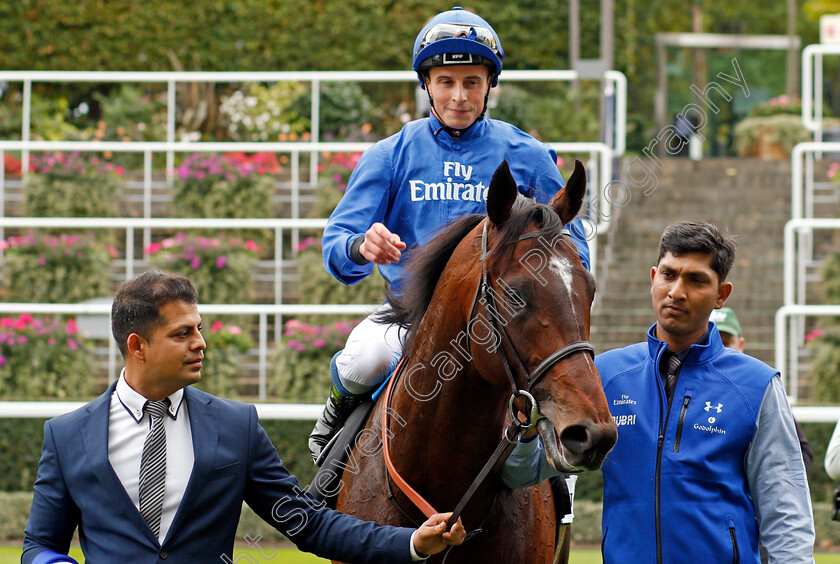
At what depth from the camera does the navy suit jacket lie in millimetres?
2289

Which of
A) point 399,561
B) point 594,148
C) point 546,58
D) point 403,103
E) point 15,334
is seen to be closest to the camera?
point 399,561

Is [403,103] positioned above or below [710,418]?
above

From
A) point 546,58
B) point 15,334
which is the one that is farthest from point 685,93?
point 15,334

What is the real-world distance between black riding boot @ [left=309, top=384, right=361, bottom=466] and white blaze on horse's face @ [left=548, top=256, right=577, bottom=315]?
46.6 inches

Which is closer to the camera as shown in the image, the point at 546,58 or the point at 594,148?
the point at 594,148

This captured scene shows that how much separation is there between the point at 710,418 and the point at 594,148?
5655mm

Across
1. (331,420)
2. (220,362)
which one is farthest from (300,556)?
(331,420)

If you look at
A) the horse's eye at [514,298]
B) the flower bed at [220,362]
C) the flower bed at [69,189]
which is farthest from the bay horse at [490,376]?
the flower bed at [69,189]

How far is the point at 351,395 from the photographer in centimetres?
318

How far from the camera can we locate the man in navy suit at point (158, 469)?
7.54ft

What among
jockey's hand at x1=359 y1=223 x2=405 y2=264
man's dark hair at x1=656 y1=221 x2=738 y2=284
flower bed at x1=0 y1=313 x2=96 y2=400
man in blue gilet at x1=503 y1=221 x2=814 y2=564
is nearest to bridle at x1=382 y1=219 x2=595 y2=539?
man in blue gilet at x1=503 y1=221 x2=814 y2=564

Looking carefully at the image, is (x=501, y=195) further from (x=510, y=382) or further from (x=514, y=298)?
(x=510, y=382)

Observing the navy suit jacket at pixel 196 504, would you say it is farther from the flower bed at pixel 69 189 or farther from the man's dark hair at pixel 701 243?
the flower bed at pixel 69 189

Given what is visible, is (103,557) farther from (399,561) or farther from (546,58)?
(546,58)
